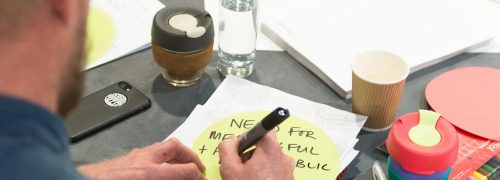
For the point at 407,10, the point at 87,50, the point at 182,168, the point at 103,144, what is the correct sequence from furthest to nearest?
the point at 407,10 → the point at 103,144 → the point at 182,168 → the point at 87,50

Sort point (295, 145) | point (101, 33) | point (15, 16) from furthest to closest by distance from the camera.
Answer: point (101, 33)
point (295, 145)
point (15, 16)

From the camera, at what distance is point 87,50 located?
0.58m

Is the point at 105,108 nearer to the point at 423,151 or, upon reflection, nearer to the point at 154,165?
the point at 154,165

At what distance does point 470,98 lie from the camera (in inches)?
38.7

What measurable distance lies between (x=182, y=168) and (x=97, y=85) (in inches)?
11.1

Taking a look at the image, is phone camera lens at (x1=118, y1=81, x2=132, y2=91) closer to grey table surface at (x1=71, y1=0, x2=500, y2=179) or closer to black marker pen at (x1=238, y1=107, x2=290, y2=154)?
grey table surface at (x1=71, y1=0, x2=500, y2=179)

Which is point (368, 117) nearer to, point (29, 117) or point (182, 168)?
point (182, 168)

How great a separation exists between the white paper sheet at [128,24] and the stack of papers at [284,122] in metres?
0.19

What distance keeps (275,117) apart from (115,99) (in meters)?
0.30

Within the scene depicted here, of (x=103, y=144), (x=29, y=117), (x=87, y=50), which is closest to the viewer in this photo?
(x=29, y=117)

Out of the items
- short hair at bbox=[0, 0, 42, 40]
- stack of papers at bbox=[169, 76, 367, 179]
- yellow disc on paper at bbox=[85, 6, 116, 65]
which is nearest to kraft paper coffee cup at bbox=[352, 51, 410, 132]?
stack of papers at bbox=[169, 76, 367, 179]

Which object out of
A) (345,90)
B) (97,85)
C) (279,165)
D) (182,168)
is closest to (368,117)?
(345,90)

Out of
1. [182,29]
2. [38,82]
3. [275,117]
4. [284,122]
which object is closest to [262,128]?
[275,117]

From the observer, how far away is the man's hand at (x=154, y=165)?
0.79 m
